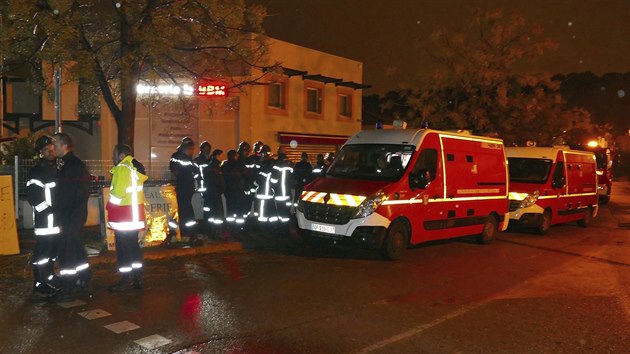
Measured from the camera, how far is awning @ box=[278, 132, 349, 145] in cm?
2416

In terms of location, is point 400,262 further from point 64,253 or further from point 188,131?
point 188,131

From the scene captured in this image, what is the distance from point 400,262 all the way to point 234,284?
3.37 metres

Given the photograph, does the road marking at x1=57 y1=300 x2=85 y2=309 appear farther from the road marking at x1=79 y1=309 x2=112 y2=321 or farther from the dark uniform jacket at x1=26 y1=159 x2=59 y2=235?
the dark uniform jacket at x1=26 y1=159 x2=59 y2=235

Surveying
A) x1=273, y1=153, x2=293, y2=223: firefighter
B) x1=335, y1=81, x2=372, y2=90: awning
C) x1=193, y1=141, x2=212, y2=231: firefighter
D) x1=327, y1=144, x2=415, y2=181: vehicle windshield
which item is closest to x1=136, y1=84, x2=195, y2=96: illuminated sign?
x1=193, y1=141, x2=212, y2=231: firefighter

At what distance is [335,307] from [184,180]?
13.9 feet

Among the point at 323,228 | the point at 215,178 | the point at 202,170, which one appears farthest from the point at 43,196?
the point at 323,228

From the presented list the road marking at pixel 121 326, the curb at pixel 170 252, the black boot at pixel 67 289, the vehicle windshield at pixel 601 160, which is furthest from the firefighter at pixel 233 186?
the vehicle windshield at pixel 601 160

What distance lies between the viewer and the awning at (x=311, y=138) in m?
24.2

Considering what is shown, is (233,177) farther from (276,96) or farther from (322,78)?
(322,78)

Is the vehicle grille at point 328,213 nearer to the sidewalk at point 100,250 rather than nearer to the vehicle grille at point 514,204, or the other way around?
the sidewalk at point 100,250

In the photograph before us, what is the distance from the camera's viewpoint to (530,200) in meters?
14.5

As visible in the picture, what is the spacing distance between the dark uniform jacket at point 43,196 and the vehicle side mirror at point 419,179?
231 inches

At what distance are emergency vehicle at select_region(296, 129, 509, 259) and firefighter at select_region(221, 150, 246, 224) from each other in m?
1.71

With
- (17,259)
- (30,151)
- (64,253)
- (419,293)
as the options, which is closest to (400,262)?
(419,293)
